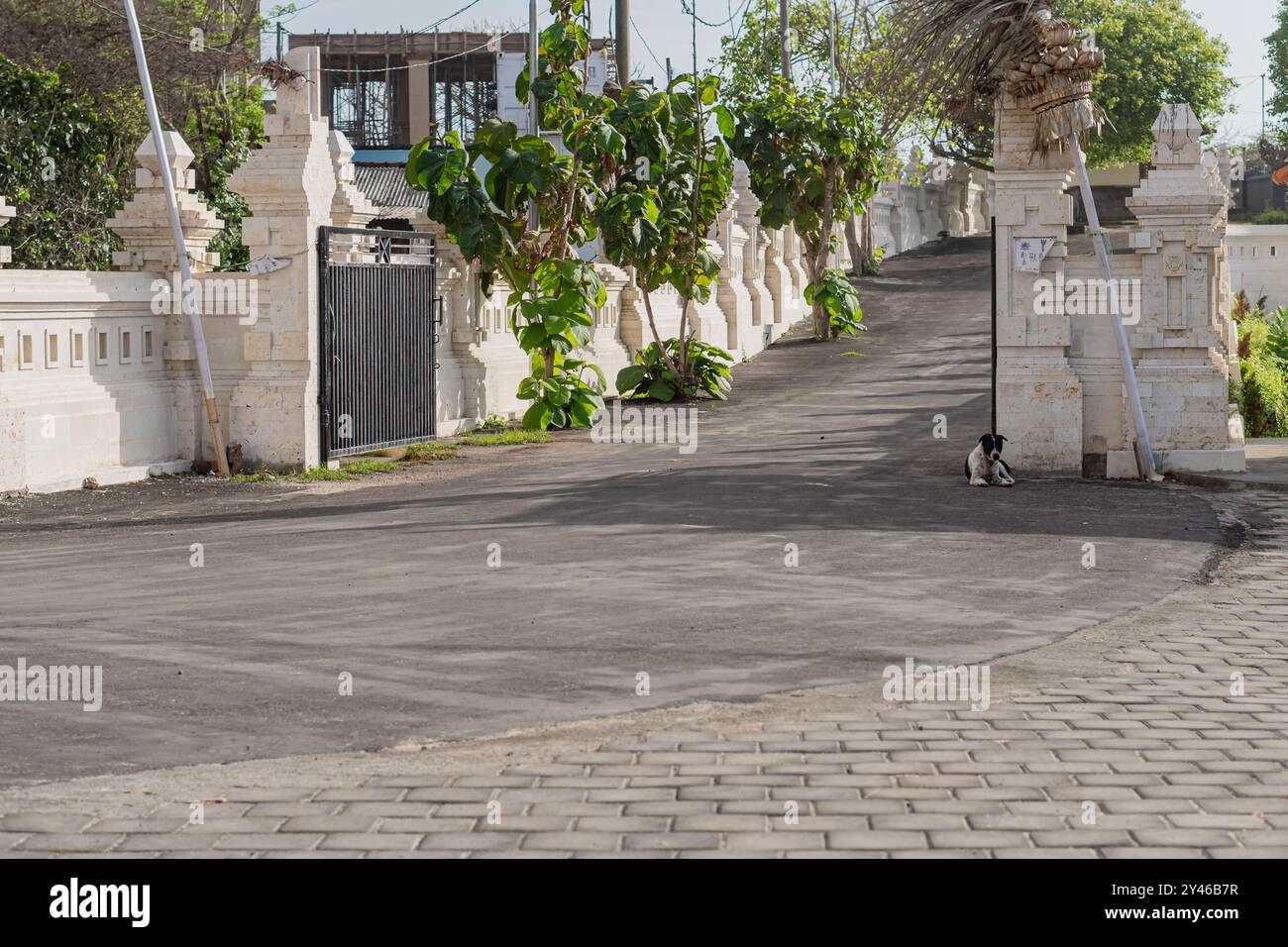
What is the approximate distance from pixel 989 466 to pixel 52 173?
20454mm

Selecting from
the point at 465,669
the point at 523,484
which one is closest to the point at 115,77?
the point at 523,484

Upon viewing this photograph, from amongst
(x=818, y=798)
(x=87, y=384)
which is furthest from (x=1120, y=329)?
(x=818, y=798)

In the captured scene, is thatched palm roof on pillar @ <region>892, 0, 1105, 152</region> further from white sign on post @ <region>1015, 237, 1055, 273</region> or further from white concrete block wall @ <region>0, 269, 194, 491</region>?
white concrete block wall @ <region>0, 269, 194, 491</region>

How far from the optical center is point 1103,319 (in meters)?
16.1

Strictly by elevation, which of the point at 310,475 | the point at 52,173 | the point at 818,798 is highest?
the point at 52,173

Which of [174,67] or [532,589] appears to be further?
[174,67]

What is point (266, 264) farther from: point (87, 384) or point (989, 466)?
point (989, 466)

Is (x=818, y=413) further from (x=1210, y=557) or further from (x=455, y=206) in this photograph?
(x=1210, y=557)

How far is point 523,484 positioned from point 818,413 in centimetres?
866

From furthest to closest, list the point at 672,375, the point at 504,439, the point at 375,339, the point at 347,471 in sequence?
the point at 672,375, the point at 504,439, the point at 375,339, the point at 347,471

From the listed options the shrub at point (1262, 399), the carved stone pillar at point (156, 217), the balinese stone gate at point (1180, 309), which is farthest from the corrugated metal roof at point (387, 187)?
the balinese stone gate at point (1180, 309)

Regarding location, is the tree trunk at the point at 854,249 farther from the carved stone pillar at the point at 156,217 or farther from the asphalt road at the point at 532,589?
the carved stone pillar at the point at 156,217

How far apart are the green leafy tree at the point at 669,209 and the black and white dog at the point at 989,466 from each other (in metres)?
9.12

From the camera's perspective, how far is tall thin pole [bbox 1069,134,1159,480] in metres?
15.5
